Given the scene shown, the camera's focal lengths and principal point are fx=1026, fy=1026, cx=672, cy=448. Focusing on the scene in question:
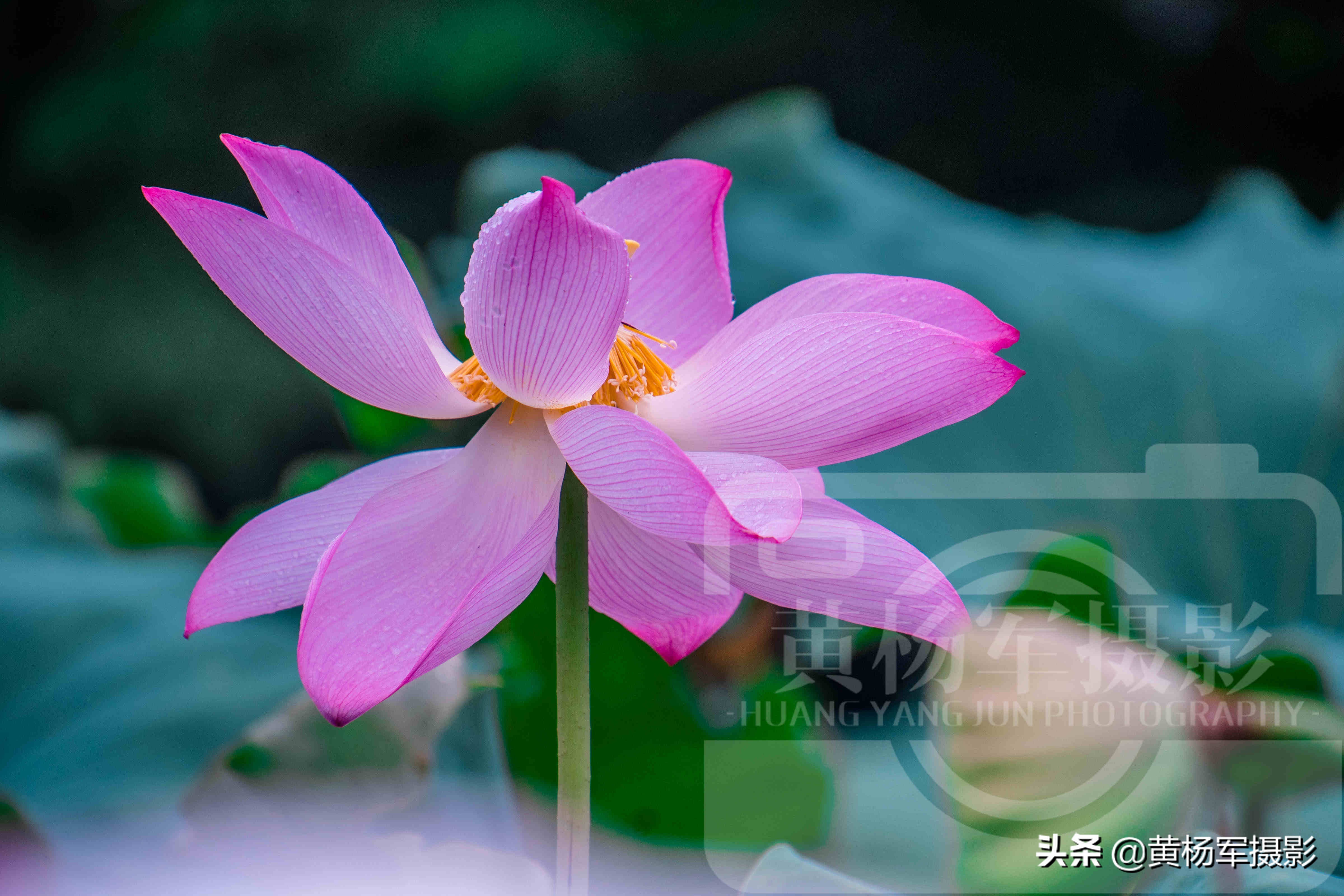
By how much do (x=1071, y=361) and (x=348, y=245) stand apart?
21.2 inches

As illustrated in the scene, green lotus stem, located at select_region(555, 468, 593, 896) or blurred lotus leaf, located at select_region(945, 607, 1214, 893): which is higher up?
green lotus stem, located at select_region(555, 468, 593, 896)

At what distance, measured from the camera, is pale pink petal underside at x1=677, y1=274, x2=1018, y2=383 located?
0.82 ft

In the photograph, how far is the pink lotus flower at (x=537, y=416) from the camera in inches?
8.5

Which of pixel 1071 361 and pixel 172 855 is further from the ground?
pixel 1071 361

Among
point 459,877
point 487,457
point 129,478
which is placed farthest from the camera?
point 129,478

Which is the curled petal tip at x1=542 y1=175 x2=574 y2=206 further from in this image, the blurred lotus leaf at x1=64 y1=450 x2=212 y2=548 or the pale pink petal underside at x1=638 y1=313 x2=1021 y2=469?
the blurred lotus leaf at x1=64 y1=450 x2=212 y2=548

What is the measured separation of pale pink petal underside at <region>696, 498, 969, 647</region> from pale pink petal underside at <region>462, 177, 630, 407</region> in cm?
6

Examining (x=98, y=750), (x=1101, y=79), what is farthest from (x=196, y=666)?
(x=1101, y=79)

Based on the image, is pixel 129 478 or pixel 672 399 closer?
pixel 672 399

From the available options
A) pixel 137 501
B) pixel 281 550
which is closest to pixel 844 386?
pixel 281 550

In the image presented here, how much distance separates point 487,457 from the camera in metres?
0.25

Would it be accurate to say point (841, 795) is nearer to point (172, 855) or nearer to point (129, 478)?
point (172, 855)

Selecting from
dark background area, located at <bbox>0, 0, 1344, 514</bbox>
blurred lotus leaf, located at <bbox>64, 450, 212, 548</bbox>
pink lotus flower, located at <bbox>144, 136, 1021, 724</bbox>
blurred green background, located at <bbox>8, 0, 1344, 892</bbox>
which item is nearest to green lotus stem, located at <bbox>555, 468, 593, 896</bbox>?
pink lotus flower, located at <bbox>144, 136, 1021, 724</bbox>

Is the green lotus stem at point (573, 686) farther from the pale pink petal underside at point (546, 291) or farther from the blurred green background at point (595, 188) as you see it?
the blurred green background at point (595, 188)
